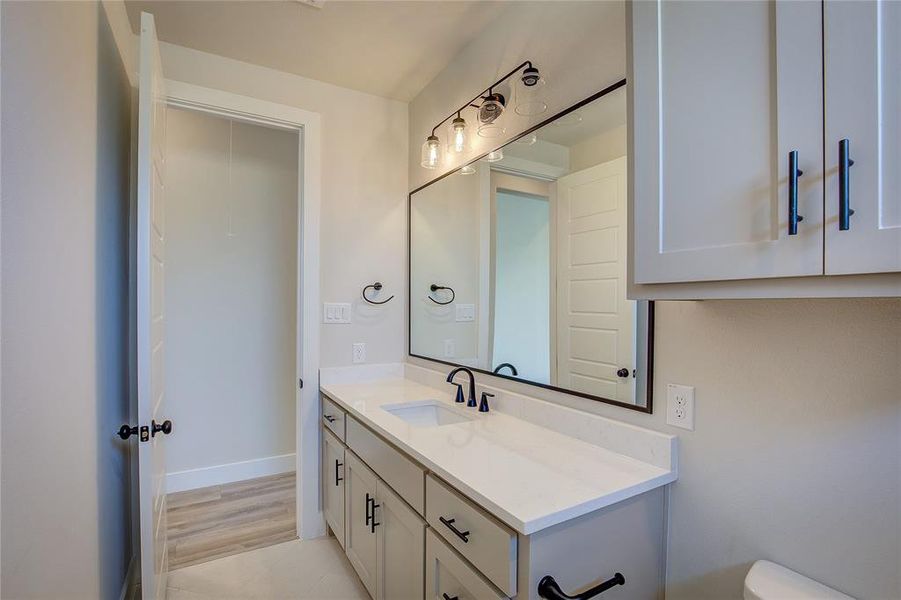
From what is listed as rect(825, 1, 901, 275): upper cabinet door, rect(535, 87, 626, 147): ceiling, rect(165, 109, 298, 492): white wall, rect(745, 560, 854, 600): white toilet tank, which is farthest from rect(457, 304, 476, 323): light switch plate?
rect(165, 109, 298, 492): white wall

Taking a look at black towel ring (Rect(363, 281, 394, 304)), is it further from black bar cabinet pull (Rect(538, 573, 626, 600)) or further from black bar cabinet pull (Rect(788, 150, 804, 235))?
black bar cabinet pull (Rect(788, 150, 804, 235))

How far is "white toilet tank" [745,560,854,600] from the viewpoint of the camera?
2.85 ft

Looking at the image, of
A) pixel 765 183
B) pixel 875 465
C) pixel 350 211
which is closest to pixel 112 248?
pixel 350 211

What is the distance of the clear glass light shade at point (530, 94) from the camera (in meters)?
1.59

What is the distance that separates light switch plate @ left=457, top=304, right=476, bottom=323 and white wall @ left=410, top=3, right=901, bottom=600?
891 mm

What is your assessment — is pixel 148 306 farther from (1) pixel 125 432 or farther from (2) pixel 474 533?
(2) pixel 474 533

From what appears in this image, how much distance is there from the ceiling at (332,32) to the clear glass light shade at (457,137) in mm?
380

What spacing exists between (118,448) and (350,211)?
5.03 feet

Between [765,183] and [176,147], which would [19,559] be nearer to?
[765,183]

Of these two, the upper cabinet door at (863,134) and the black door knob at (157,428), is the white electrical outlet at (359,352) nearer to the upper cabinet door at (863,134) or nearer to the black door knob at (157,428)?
the black door knob at (157,428)

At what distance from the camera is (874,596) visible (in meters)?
0.83

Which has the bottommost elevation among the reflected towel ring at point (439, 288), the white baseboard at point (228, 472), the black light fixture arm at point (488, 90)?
the white baseboard at point (228, 472)

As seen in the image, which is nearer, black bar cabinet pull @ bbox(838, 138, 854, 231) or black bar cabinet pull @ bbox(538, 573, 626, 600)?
black bar cabinet pull @ bbox(838, 138, 854, 231)

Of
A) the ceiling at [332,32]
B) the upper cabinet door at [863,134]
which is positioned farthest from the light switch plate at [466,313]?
the upper cabinet door at [863,134]
